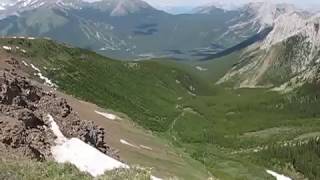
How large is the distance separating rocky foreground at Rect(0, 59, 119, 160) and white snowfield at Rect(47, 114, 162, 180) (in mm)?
716

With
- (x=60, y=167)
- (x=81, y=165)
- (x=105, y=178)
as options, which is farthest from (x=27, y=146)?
(x=105, y=178)

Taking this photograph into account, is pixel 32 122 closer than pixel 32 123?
No

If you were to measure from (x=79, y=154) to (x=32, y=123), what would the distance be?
503 centimetres

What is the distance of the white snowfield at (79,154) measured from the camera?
54.0 meters

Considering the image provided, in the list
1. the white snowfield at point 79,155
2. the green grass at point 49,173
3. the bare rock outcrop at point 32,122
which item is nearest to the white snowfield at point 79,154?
the white snowfield at point 79,155

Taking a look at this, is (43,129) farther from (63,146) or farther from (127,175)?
(127,175)

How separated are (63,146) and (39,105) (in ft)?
33.2

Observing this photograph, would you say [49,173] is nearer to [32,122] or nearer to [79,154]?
[79,154]

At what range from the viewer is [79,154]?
56.2 m

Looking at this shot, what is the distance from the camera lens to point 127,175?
35969 millimetres

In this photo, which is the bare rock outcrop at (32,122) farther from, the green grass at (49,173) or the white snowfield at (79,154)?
the green grass at (49,173)

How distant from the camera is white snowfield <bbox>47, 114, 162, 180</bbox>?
54.0m

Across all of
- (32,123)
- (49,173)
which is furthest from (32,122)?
(49,173)

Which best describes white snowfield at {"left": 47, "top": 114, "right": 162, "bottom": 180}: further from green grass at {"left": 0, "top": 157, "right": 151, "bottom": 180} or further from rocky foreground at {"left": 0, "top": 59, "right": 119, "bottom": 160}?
green grass at {"left": 0, "top": 157, "right": 151, "bottom": 180}
